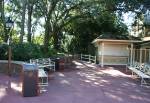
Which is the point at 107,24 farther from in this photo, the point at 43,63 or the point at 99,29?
the point at 43,63

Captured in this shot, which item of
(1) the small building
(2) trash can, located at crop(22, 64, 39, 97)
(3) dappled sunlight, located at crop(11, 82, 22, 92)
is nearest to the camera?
(2) trash can, located at crop(22, 64, 39, 97)

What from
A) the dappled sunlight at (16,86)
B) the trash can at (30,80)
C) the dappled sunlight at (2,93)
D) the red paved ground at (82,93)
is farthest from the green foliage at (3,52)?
the trash can at (30,80)

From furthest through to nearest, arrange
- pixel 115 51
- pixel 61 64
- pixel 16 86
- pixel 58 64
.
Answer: pixel 115 51
pixel 61 64
pixel 58 64
pixel 16 86

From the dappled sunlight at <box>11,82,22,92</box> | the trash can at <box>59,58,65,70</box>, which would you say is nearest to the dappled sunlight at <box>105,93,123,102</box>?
the dappled sunlight at <box>11,82,22,92</box>

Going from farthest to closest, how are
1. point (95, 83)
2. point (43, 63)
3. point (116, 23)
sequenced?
point (116, 23), point (43, 63), point (95, 83)

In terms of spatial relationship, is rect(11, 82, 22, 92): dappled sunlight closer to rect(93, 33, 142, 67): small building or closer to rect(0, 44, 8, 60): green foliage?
rect(0, 44, 8, 60): green foliage

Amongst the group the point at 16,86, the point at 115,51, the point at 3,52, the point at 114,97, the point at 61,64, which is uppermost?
the point at 115,51

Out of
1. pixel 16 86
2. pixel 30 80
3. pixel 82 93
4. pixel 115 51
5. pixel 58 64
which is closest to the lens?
pixel 30 80

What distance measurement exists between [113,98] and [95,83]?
456 cm

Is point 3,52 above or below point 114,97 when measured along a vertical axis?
above

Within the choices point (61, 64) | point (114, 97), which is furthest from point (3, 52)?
point (114, 97)

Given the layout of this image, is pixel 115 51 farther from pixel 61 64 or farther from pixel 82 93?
pixel 82 93

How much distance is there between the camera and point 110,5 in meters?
29.0

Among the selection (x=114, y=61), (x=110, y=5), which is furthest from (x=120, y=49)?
(x=110, y=5)
